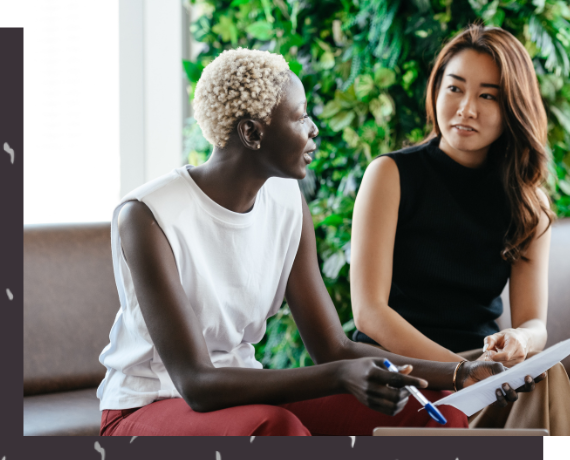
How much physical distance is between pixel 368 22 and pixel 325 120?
32 cm

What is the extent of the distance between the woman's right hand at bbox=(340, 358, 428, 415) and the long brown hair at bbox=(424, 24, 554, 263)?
0.76m

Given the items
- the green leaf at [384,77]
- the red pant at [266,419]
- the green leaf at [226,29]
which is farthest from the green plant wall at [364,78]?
the red pant at [266,419]

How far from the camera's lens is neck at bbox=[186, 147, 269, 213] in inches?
42.9

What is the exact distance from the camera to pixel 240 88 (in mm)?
1041

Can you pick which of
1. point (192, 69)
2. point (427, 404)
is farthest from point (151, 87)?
point (427, 404)

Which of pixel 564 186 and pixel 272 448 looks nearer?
pixel 272 448

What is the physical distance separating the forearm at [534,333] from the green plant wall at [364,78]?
0.55 metres

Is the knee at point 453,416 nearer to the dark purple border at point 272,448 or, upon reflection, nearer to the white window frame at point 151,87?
the dark purple border at point 272,448

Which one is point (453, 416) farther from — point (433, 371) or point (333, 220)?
point (333, 220)

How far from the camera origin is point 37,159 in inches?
95.0

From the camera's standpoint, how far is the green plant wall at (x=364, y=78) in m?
1.81

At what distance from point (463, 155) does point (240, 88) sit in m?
0.73

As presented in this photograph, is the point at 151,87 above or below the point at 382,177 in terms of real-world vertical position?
above

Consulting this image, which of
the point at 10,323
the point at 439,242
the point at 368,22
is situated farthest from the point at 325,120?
the point at 10,323
